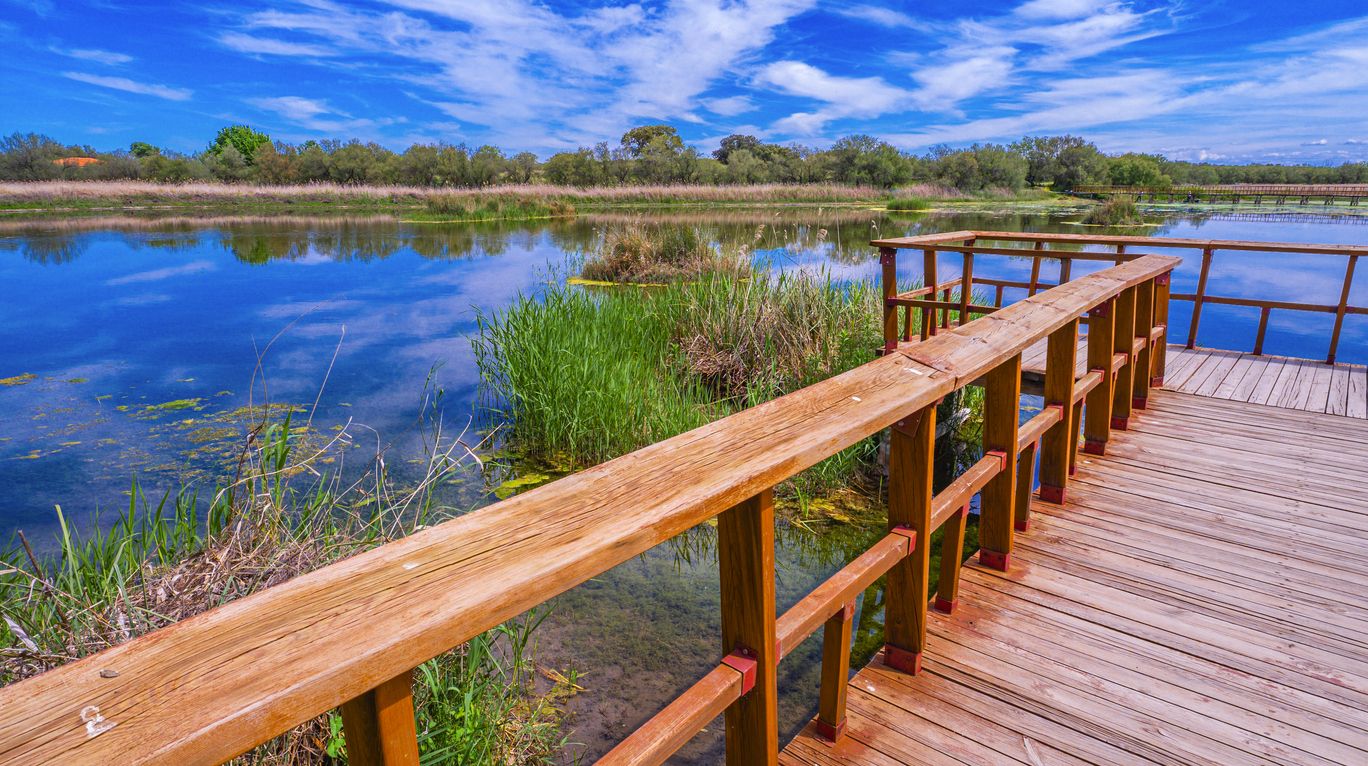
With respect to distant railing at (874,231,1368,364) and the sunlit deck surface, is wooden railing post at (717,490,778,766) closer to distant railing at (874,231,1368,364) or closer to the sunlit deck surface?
the sunlit deck surface

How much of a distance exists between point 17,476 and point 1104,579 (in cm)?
738

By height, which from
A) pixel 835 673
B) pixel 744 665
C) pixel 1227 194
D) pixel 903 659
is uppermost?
pixel 1227 194

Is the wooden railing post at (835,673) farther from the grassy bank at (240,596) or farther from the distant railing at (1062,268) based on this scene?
the distant railing at (1062,268)

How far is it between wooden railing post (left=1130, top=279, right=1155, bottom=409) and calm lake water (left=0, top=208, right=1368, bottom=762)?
1.89 meters

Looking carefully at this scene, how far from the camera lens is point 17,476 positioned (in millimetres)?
5648

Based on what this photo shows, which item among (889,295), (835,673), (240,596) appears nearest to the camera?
(835,673)

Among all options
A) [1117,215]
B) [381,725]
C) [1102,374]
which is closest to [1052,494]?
[1102,374]

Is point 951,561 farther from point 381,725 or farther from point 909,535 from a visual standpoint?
point 381,725

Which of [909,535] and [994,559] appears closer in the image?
[909,535]

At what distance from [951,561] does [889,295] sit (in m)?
3.73

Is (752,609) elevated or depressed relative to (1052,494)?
elevated

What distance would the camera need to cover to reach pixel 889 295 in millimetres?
5707

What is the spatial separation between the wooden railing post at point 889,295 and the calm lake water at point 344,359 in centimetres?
165

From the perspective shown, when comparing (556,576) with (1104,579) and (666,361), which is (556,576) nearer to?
(1104,579)
